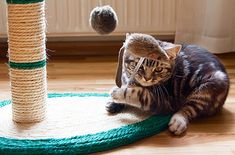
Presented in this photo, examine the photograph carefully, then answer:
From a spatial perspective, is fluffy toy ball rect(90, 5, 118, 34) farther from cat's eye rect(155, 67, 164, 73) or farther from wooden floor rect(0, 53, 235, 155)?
wooden floor rect(0, 53, 235, 155)

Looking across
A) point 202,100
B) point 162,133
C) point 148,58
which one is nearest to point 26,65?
point 148,58

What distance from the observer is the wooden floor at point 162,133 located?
4.75ft

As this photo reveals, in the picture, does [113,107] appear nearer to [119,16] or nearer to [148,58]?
[148,58]

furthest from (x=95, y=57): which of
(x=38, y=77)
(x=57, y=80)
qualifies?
(x=38, y=77)

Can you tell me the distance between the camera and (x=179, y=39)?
2.39 metres

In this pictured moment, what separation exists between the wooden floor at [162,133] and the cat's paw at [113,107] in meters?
0.21

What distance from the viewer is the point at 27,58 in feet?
4.93

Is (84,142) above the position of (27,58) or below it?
below

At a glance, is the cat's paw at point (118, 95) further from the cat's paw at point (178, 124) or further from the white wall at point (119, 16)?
the white wall at point (119, 16)

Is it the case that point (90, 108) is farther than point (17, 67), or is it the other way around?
point (90, 108)

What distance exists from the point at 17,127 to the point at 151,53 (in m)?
0.52

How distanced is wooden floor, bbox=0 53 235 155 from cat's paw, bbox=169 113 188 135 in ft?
0.07

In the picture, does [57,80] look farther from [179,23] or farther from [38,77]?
[179,23]

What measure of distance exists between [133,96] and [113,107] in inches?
4.9
